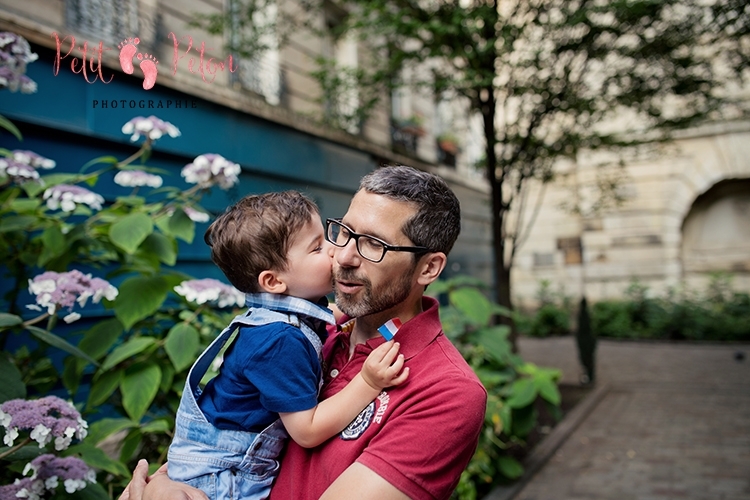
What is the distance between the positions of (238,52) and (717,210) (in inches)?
638

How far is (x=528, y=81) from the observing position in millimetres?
7242

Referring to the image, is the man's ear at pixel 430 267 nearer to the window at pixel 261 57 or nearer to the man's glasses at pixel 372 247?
the man's glasses at pixel 372 247

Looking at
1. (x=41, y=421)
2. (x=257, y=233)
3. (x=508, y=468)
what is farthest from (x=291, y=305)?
(x=508, y=468)

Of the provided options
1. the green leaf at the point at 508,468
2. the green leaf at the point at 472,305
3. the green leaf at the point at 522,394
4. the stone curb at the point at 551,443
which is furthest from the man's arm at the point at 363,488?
the green leaf at the point at 508,468

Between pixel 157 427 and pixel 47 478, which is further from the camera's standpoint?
pixel 157 427

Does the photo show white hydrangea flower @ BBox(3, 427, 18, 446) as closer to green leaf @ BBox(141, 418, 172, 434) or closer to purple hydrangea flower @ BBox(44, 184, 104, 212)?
green leaf @ BBox(141, 418, 172, 434)

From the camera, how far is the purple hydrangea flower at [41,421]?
5.81ft

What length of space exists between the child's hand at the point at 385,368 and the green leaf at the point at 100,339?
1500 mm

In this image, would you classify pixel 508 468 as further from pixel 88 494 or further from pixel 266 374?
pixel 266 374

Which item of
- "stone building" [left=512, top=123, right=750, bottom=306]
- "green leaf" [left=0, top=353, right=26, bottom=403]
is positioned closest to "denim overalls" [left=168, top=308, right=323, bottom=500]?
"green leaf" [left=0, top=353, right=26, bottom=403]

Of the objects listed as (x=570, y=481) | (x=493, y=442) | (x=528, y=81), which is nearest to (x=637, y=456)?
(x=570, y=481)

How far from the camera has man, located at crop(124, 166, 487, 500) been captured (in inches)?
54.7

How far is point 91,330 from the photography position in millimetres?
2584

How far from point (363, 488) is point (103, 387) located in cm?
163
